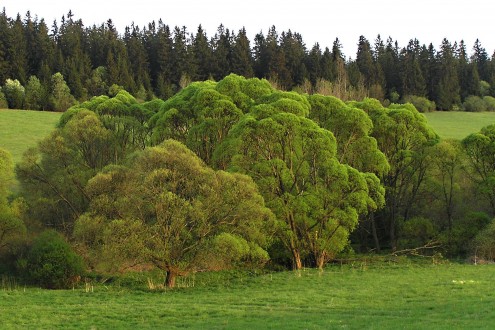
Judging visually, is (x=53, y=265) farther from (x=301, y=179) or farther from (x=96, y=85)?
(x=96, y=85)

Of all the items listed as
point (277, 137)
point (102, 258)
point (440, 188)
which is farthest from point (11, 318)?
point (440, 188)

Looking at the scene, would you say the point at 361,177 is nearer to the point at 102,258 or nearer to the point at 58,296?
the point at 102,258

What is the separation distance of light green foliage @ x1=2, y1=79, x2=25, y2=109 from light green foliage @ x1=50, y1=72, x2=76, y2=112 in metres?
5.27

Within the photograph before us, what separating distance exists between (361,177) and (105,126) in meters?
24.5

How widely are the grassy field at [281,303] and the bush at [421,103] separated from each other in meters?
79.8

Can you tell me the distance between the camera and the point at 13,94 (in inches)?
3748

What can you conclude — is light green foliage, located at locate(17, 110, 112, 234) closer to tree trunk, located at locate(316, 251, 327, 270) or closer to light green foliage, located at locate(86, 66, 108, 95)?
tree trunk, located at locate(316, 251, 327, 270)

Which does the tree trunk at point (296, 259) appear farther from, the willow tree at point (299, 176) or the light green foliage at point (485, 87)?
the light green foliage at point (485, 87)

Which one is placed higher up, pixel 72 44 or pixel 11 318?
pixel 72 44

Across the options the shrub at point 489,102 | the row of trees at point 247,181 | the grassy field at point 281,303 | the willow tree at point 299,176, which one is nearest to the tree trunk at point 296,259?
the willow tree at point 299,176

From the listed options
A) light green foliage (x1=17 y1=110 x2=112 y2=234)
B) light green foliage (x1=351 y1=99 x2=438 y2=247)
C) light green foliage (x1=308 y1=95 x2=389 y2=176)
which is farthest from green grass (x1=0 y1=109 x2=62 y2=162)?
light green foliage (x1=351 y1=99 x2=438 y2=247)

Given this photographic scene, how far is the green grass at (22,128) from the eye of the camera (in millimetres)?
A: 73438

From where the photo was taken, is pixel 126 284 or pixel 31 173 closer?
pixel 126 284

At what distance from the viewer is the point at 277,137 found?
38875mm
